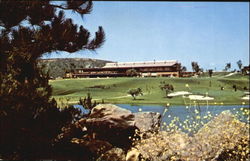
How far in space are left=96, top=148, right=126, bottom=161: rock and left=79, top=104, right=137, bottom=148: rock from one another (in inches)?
40.0

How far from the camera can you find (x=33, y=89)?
6945 millimetres

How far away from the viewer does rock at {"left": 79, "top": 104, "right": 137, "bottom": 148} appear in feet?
32.5

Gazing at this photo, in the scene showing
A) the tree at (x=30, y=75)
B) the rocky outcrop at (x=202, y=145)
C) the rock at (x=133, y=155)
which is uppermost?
the tree at (x=30, y=75)

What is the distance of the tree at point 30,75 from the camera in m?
6.84

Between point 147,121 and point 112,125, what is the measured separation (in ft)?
4.50

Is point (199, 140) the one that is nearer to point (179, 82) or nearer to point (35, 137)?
point (35, 137)

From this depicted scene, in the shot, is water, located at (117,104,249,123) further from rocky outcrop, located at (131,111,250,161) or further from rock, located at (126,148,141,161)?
rock, located at (126,148,141,161)

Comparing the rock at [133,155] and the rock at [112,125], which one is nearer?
the rock at [133,155]

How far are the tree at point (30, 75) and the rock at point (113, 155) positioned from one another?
1.35 meters

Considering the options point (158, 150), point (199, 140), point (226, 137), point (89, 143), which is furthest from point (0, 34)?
point (226, 137)

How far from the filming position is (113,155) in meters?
8.85

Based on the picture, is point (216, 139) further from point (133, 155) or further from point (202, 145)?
point (133, 155)

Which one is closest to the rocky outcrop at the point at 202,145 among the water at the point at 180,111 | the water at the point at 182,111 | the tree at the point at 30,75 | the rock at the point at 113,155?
the rock at the point at 113,155

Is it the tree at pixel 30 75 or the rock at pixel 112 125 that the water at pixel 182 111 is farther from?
the tree at pixel 30 75
